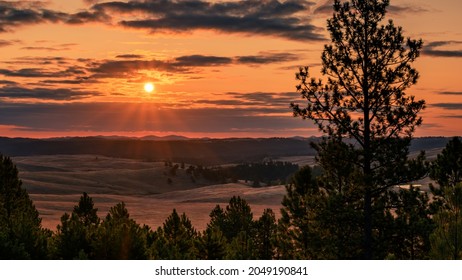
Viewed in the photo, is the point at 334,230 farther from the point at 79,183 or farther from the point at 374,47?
the point at 79,183

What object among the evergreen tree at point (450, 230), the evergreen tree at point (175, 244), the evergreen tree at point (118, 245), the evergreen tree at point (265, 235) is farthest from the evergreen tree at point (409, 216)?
the evergreen tree at point (265, 235)

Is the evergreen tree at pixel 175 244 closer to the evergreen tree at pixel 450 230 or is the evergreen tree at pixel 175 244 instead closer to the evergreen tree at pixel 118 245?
the evergreen tree at pixel 118 245

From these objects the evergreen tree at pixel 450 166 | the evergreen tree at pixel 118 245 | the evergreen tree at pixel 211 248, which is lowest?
the evergreen tree at pixel 211 248

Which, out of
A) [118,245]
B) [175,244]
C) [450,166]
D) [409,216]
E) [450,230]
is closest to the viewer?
[450,230]

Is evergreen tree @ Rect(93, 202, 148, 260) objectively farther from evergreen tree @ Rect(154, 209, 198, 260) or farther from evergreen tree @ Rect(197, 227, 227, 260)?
evergreen tree @ Rect(197, 227, 227, 260)

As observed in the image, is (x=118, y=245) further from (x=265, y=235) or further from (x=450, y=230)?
(x=265, y=235)

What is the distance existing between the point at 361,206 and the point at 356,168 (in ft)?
5.28

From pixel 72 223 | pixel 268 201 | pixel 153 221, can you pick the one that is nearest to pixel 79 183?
pixel 268 201

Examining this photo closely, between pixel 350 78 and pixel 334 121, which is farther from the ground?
pixel 350 78

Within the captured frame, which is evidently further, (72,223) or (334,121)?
(72,223)

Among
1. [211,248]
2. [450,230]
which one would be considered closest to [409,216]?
[450,230]

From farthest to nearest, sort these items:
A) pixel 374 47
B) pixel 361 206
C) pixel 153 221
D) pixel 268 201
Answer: pixel 268 201 → pixel 153 221 → pixel 361 206 → pixel 374 47

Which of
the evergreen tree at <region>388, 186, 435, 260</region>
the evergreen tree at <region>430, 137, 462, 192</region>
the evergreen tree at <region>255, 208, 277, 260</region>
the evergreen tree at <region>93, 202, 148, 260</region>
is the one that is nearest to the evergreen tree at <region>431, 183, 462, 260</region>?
the evergreen tree at <region>388, 186, 435, 260</region>

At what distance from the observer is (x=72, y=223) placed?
2717 cm
